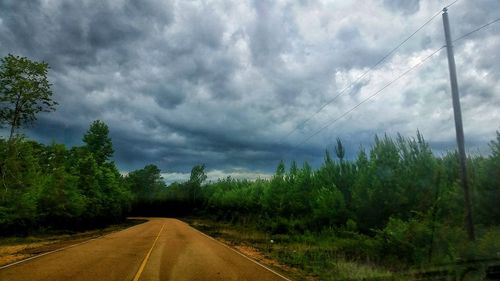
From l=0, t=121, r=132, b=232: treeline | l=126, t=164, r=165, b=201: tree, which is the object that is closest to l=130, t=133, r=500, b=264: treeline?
l=0, t=121, r=132, b=232: treeline

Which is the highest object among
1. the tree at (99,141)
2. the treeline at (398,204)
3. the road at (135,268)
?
the tree at (99,141)

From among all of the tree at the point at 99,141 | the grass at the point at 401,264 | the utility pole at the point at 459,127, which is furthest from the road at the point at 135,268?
the tree at the point at 99,141

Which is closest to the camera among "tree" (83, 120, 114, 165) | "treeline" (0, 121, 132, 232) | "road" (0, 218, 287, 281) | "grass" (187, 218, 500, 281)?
"grass" (187, 218, 500, 281)

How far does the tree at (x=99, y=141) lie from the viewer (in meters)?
92.8

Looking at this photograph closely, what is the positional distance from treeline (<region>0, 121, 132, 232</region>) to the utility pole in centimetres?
2915

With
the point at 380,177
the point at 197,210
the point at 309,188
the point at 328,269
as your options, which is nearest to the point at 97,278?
the point at 328,269

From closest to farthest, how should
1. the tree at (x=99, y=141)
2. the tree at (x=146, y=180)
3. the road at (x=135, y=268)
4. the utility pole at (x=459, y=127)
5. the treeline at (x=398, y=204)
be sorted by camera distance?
the road at (x=135, y=268)
the utility pole at (x=459, y=127)
the treeline at (x=398, y=204)
the tree at (x=99, y=141)
the tree at (x=146, y=180)

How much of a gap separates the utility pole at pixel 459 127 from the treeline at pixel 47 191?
29151 millimetres

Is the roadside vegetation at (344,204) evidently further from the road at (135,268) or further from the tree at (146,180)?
the tree at (146,180)

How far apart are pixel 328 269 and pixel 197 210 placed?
117 meters

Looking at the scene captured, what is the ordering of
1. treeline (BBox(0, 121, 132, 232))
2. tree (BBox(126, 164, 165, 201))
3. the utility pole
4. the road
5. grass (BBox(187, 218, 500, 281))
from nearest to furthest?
grass (BBox(187, 218, 500, 281))
the road
the utility pole
treeline (BBox(0, 121, 132, 232))
tree (BBox(126, 164, 165, 201))

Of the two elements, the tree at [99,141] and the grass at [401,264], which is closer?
the grass at [401,264]

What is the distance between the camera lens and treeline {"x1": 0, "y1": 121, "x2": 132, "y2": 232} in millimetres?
32344

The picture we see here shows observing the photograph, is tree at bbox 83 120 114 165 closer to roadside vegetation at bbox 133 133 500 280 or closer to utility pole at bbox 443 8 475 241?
roadside vegetation at bbox 133 133 500 280
